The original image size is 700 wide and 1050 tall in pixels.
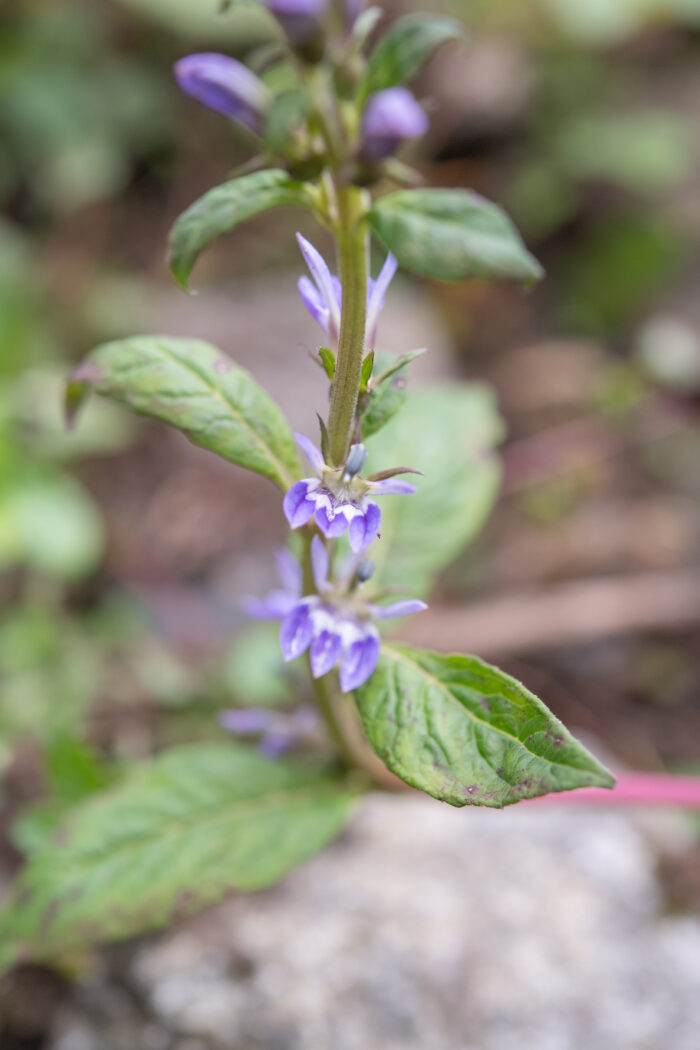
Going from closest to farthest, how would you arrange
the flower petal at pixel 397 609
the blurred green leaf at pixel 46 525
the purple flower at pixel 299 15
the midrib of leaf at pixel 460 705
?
the purple flower at pixel 299 15 < the midrib of leaf at pixel 460 705 < the flower petal at pixel 397 609 < the blurred green leaf at pixel 46 525

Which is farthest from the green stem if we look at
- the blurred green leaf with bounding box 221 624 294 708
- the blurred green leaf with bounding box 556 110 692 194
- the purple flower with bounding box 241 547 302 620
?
the blurred green leaf with bounding box 556 110 692 194

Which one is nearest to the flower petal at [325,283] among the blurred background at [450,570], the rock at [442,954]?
the blurred background at [450,570]

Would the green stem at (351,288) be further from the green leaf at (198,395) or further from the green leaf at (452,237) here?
the green leaf at (198,395)

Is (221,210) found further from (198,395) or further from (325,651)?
(325,651)

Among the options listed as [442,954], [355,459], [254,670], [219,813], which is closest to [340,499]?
[355,459]

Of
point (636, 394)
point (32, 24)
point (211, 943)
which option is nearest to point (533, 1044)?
point (211, 943)

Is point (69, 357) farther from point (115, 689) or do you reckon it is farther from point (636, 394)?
point (636, 394)
